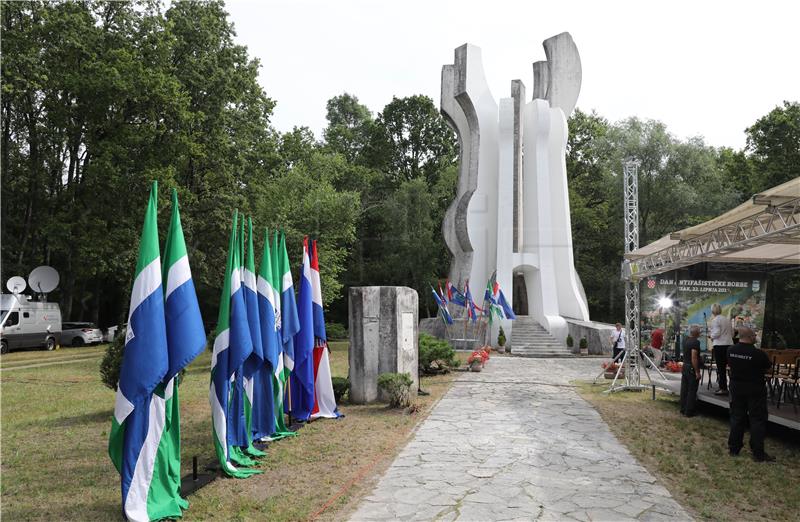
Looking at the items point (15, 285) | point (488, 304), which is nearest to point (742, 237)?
point (488, 304)

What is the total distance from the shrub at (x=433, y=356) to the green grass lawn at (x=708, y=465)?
5431 millimetres

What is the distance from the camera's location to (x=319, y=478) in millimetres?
6621

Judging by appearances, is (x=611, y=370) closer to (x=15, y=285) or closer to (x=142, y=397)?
(x=142, y=397)

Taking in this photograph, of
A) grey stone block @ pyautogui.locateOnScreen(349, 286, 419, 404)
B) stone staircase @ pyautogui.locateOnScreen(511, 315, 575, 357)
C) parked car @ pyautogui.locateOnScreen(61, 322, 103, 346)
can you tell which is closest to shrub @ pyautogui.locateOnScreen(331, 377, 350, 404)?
grey stone block @ pyautogui.locateOnScreen(349, 286, 419, 404)

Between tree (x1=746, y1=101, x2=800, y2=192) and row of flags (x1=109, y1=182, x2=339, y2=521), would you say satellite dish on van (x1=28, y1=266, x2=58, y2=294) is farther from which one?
tree (x1=746, y1=101, x2=800, y2=192)

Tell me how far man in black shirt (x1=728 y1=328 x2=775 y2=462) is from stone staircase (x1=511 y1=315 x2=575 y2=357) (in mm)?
15922

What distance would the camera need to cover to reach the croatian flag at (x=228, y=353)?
21.7ft

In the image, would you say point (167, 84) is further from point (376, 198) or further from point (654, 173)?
point (654, 173)

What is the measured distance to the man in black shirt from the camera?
25.2 ft

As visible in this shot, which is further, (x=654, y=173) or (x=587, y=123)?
(x=587, y=123)

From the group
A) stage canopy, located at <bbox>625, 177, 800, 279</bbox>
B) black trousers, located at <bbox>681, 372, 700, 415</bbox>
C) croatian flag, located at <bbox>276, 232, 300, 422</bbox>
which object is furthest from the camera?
black trousers, located at <bbox>681, 372, 700, 415</bbox>

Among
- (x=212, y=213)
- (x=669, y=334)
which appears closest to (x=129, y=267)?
(x=212, y=213)

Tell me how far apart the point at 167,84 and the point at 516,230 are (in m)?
16.5

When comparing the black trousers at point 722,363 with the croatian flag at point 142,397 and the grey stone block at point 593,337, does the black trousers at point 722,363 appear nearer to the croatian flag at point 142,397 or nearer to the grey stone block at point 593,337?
the croatian flag at point 142,397
